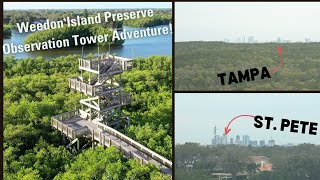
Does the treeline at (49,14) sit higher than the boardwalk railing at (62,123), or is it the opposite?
the treeline at (49,14)

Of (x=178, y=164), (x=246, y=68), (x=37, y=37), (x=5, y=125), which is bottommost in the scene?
(x=178, y=164)

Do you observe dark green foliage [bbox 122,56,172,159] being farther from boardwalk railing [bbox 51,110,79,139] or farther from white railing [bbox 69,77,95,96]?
boardwalk railing [bbox 51,110,79,139]

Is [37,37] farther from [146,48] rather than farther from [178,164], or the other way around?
[178,164]

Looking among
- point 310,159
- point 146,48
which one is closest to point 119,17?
point 146,48

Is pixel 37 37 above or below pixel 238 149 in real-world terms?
above

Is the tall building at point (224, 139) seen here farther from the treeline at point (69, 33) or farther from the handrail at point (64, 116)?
the handrail at point (64, 116)

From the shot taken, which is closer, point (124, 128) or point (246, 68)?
point (246, 68)

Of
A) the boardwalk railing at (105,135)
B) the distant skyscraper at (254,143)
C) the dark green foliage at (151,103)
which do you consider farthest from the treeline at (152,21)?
the distant skyscraper at (254,143)
